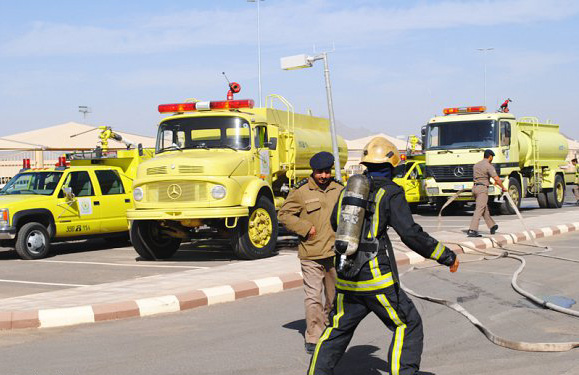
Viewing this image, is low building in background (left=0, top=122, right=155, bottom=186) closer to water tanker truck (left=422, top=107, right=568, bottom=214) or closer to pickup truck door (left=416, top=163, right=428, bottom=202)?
pickup truck door (left=416, top=163, right=428, bottom=202)

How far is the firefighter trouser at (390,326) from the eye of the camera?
5043 mm

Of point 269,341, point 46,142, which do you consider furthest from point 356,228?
point 46,142

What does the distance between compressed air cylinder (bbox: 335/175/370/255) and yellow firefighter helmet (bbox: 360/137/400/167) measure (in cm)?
23

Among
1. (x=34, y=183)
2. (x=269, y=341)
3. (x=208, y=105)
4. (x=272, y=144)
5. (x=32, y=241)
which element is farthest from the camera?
(x=34, y=183)

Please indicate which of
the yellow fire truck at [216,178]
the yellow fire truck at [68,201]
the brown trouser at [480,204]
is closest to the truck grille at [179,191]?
the yellow fire truck at [216,178]

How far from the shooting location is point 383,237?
5.20 metres

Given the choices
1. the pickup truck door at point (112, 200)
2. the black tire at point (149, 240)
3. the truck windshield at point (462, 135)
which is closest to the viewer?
the black tire at point (149, 240)

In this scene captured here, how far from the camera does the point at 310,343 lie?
6.86m

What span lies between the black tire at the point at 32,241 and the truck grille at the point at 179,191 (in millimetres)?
3179

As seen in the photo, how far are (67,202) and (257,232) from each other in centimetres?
441

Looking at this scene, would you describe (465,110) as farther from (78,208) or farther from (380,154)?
(380,154)

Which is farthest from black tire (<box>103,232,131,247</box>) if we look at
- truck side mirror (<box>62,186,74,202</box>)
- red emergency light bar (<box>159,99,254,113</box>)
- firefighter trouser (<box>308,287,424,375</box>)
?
firefighter trouser (<box>308,287,424,375</box>)

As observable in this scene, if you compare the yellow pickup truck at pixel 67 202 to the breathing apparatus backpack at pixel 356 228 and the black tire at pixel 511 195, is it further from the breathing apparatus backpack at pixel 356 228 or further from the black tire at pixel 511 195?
the black tire at pixel 511 195

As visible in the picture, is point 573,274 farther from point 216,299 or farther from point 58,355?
point 58,355
